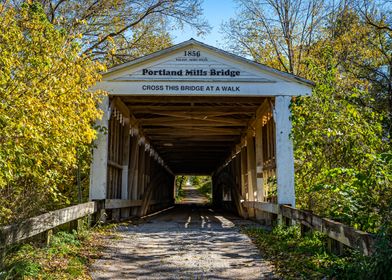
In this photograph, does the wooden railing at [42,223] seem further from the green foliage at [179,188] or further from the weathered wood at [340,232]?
the green foliage at [179,188]

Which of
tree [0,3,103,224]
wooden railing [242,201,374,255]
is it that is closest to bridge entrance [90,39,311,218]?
wooden railing [242,201,374,255]

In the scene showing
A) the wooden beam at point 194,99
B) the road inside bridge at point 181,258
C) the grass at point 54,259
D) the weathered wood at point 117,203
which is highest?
the wooden beam at point 194,99

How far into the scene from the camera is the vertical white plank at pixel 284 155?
8.77 metres

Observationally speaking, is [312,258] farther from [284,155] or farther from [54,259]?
[284,155]

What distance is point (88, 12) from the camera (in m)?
16.5

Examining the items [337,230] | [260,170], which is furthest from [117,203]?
[337,230]

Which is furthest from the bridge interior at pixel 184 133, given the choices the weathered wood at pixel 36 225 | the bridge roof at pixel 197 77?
the weathered wood at pixel 36 225

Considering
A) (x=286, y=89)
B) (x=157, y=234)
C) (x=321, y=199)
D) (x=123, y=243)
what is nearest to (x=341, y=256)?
(x=321, y=199)

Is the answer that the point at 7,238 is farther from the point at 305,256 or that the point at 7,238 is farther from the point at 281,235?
the point at 281,235

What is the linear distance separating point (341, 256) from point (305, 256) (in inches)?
21.4

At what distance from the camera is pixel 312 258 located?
509 centimetres

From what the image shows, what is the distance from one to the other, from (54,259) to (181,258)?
1.65 m

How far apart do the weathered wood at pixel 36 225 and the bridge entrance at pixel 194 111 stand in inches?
86.1

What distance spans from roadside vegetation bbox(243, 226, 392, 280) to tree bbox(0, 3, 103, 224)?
3.05 m
